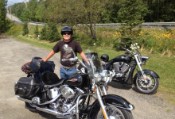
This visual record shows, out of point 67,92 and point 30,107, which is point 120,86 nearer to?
point 30,107

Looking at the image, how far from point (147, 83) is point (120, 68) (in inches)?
32.8

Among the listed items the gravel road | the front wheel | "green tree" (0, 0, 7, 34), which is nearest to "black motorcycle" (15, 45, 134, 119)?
the gravel road

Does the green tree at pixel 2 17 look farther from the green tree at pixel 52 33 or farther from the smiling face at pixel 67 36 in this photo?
the smiling face at pixel 67 36

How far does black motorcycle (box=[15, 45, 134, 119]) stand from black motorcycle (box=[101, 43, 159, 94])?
2.38 metres

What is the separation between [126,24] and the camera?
16.7 meters

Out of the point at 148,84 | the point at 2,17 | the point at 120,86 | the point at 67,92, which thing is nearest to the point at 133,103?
the point at 148,84

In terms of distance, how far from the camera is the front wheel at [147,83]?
798 cm

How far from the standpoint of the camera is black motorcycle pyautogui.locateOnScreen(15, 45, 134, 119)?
5.05 m

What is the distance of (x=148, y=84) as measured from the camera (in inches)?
319

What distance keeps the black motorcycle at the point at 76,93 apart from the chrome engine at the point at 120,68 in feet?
7.69

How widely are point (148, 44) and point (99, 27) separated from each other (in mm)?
10148

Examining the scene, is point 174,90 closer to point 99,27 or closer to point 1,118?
point 1,118

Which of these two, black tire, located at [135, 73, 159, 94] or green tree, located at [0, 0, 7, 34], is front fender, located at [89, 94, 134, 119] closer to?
black tire, located at [135, 73, 159, 94]

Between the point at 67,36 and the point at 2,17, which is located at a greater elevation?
the point at 67,36
